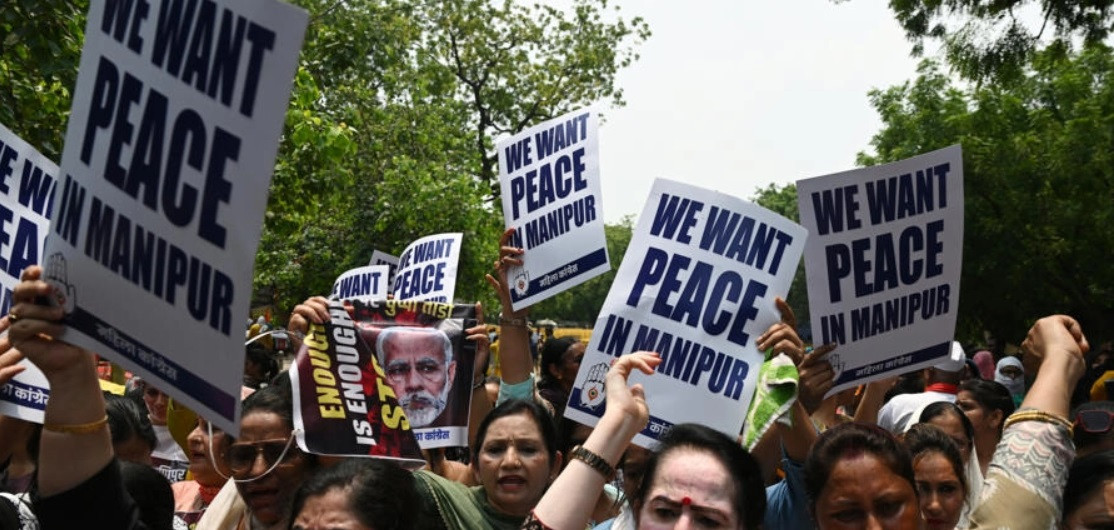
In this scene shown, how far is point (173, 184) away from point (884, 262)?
300cm

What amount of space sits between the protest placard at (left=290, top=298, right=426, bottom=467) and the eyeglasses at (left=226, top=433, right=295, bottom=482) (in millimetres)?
67

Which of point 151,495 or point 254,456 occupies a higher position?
point 254,456

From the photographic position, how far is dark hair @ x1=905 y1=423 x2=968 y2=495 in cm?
440

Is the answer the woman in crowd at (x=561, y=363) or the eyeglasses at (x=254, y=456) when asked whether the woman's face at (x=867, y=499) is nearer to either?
the eyeglasses at (x=254, y=456)

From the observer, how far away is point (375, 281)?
26.9ft

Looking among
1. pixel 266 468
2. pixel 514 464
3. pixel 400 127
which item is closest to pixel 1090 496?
pixel 514 464

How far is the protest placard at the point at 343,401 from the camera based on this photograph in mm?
3930

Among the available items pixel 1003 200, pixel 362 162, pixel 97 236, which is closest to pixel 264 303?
pixel 362 162

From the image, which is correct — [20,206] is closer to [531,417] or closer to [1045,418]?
[531,417]

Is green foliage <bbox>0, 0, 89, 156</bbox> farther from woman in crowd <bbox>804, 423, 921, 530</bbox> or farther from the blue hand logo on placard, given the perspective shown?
woman in crowd <bbox>804, 423, 921, 530</bbox>

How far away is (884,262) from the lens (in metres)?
4.86

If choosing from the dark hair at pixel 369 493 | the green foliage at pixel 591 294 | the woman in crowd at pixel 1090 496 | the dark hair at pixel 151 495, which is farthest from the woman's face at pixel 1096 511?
the green foliage at pixel 591 294

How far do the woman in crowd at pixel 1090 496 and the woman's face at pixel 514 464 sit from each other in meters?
1.75

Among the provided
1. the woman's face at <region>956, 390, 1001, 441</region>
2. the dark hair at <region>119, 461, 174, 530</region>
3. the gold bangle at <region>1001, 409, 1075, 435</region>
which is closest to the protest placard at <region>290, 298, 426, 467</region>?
the dark hair at <region>119, 461, 174, 530</region>
